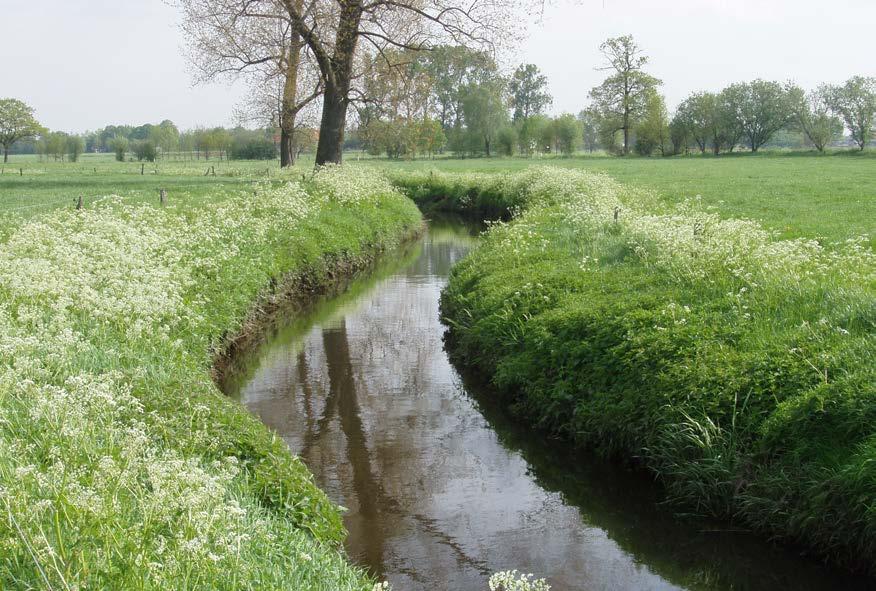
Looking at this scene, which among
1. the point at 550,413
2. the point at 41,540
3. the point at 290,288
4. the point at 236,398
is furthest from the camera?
the point at 290,288

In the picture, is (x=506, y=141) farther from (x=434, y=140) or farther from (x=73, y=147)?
(x=73, y=147)

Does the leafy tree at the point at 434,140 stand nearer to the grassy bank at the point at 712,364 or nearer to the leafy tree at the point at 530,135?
the leafy tree at the point at 530,135

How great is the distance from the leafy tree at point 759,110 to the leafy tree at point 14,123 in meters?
79.2

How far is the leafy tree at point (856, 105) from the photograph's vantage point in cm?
7906

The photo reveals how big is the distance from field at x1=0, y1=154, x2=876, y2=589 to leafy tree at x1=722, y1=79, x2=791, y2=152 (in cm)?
7587

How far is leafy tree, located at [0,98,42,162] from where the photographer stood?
8700 centimetres

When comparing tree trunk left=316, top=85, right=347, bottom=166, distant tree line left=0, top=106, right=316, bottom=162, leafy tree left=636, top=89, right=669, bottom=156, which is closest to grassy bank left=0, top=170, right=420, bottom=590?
tree trunk left=316, top=85, right=347, bottom=166

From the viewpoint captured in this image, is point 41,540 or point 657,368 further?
point 657,368

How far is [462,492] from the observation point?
7559mm

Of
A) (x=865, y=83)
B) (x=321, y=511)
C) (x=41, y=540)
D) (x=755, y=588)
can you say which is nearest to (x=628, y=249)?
(x=755, y=588)

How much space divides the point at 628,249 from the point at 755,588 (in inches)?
302

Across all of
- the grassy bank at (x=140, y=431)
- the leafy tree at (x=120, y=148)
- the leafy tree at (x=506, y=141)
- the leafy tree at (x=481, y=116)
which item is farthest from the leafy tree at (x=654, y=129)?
the grassy bank at (x=140, y=431)

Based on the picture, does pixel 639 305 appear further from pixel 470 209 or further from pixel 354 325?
pixel 470 209

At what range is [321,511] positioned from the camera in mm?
5926
